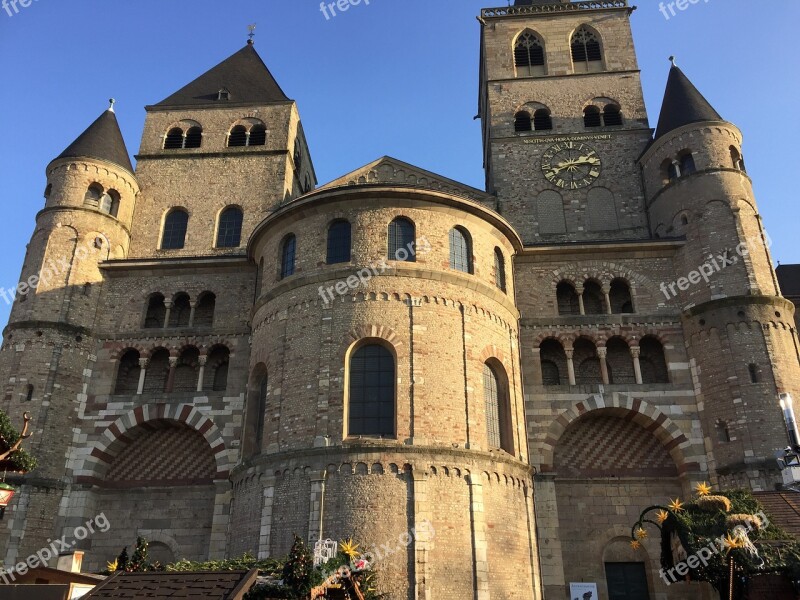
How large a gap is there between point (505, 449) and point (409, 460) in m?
3.92

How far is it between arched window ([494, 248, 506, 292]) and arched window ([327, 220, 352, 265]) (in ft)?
17.5

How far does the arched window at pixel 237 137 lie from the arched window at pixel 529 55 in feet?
48.1

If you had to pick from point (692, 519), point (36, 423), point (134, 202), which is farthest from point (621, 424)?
point (134, 202)

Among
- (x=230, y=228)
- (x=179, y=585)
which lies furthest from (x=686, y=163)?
(x=179, y=585)

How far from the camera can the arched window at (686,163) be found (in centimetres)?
2822

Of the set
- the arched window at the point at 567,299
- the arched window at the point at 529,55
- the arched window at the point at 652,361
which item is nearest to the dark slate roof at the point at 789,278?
the arched window at the point at 652,361

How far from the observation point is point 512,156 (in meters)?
32.8

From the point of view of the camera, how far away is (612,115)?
3428cm

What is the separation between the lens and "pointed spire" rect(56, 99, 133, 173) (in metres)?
29.7

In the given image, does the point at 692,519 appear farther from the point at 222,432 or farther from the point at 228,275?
the point at 228,275

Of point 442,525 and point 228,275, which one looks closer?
point 442,525

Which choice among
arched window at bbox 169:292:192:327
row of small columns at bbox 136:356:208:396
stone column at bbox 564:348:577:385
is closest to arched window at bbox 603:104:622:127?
stone column at bbox 564:348:577:385

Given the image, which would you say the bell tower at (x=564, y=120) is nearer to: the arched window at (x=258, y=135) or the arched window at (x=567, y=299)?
the arched window at (x=567, y=299)

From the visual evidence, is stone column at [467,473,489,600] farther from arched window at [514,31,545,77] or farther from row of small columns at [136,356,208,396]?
arched window at [514,31,545,77]
